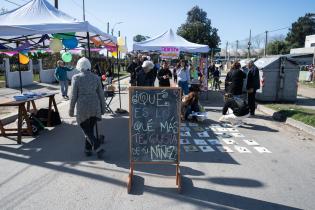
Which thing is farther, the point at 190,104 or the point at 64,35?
the point at 64,35

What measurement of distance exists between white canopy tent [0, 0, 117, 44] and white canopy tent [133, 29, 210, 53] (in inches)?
231

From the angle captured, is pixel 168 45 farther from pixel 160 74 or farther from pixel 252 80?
pixel 252 80

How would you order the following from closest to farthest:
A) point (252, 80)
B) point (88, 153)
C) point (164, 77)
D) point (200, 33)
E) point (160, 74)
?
1. point (88, 153)
2. point (252, 80)
3. point (164, 77)
4. point (160, 74)
5. point (200, 33)

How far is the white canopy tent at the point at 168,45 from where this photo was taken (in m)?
14.8

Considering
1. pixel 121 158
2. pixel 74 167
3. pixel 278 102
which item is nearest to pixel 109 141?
pixel 121 158

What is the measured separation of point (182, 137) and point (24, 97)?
13.5 feet

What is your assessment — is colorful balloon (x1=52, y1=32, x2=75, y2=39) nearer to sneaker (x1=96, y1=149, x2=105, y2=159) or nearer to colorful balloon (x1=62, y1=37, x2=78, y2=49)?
colorful balloon (x1=62, y1=37, x2=78, y2=49)

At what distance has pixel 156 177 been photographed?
5070 millimetres

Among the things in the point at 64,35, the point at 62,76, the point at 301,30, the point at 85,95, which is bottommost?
the point at 62,76

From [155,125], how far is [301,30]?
263 feet

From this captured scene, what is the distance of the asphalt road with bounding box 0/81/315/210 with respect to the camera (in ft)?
13.8

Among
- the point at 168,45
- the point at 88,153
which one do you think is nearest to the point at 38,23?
the point at 88,153

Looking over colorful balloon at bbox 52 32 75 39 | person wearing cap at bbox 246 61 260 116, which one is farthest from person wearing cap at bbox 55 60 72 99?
person wearing cap at bbox 246 61 260 116

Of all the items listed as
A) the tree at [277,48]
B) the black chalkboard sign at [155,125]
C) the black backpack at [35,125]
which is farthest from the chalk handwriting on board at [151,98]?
the tree at [277,48]
